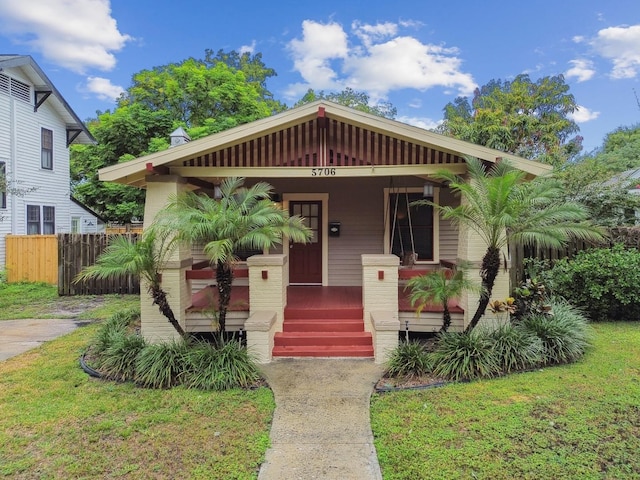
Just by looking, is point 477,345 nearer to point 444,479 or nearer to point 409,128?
point 444,479

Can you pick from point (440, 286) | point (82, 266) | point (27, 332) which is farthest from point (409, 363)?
point (82, 266)

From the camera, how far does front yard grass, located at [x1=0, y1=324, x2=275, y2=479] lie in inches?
123

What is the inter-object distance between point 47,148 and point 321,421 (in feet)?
54.6

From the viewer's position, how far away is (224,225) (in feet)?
16.2

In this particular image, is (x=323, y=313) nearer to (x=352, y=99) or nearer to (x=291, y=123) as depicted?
(x=291, y=123)

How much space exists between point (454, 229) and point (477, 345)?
383 centimetres

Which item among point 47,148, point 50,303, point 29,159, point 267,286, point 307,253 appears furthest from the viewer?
point 47,148

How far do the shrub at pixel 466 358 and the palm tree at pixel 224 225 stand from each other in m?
2.54

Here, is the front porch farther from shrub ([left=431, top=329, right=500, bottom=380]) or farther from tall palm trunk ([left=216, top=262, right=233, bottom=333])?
shrub ([left=431, top=329, right=500, bottom=380])

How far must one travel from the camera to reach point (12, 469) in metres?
3.11

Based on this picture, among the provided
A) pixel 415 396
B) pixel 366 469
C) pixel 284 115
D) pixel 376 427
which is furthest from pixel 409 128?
pixel 366 469

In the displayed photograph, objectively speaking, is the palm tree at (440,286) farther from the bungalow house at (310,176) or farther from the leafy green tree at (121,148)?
the leafy green tree at (121,148)

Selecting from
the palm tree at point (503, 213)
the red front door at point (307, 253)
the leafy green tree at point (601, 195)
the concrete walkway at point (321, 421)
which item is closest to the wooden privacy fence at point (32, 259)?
the red front door at point (307, 253)

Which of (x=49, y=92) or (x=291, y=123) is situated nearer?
(x=291, y=123)
